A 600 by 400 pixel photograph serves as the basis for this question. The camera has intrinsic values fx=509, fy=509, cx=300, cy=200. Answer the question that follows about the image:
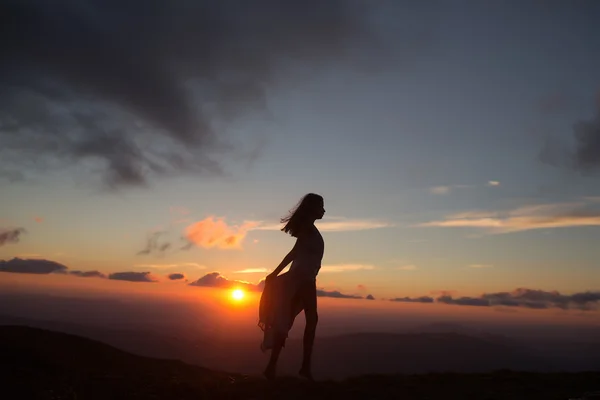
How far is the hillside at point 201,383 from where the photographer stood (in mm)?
9328

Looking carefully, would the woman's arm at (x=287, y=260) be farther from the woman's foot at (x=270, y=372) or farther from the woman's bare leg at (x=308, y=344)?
the woman's foot at (x=270, y=372)

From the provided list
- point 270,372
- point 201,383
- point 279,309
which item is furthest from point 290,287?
point 201,383

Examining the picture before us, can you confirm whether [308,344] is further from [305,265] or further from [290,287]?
[305,265]

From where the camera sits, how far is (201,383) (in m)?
10.4

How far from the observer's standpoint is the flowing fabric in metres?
11.2

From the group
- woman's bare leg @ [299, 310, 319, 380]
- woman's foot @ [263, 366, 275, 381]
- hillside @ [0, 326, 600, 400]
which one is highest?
woman's bare leg @ [299, 310, 319, 380]

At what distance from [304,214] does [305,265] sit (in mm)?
1135

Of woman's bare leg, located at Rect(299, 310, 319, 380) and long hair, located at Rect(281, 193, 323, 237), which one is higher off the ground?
long hair, located at Rect(281, 193, 323, 237)

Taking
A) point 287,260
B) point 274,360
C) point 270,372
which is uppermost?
point 287,260

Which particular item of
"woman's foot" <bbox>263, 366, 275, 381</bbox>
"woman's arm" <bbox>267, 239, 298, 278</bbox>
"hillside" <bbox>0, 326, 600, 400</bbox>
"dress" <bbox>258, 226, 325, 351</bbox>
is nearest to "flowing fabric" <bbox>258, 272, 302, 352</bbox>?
"dress" <bbox>258, 226, 325, 351</bbox>

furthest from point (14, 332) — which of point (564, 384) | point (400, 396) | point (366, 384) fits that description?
point (564, 384)

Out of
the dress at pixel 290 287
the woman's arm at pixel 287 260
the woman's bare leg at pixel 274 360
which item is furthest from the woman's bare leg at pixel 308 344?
the woman's arm at pixel 287 260

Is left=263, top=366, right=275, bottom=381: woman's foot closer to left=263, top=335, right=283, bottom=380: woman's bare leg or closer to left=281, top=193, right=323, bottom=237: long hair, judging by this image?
left=263, top=335, right=283, bottom=380: woman's bare leg

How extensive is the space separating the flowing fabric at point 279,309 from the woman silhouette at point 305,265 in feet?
0.07
